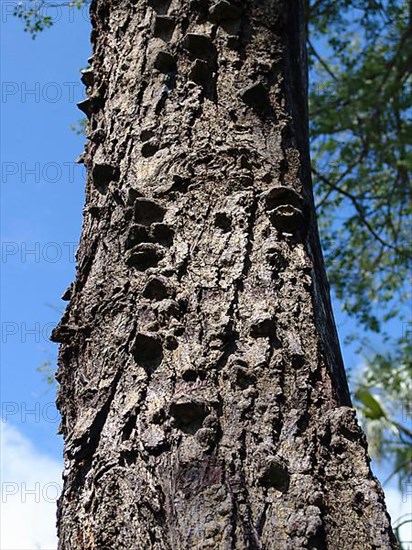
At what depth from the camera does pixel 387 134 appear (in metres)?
Result: 6.61

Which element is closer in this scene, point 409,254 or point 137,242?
point 137,242

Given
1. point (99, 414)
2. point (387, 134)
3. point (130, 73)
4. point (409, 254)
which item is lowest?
point (99, 414)

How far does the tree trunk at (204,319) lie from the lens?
2.94 feet

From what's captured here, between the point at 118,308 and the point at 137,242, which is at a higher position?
the point at 137,242

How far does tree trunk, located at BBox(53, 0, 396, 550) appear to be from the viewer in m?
0.90

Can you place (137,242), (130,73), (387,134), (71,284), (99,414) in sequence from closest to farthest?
(99,414)
(137,242)
(71,284)
(130,73)
(387,134)

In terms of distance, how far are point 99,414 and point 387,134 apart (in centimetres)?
603

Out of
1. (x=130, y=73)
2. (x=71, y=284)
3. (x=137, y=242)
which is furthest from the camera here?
(x=130, y=73)

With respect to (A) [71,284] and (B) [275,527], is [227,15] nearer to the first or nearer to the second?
(A) [71,284]

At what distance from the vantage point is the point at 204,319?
3.45 ft

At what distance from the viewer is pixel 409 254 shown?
6.62m

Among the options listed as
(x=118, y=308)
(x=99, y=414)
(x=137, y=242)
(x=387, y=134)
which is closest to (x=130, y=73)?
(x=137, y=242)

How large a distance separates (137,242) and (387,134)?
5.83 meters

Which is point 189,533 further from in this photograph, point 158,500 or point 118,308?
point 118,308
